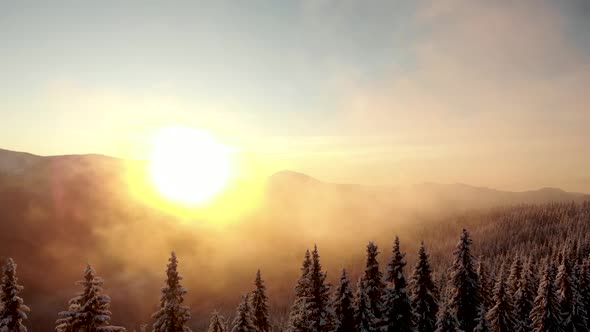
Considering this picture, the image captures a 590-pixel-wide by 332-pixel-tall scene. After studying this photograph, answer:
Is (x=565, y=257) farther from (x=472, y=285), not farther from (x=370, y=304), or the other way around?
(x=370, y=304)

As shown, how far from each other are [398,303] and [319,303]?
6.77 m

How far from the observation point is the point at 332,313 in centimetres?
3180

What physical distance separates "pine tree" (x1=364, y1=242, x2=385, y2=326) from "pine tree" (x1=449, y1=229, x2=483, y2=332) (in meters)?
9.40

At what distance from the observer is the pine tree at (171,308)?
2591 centimetres

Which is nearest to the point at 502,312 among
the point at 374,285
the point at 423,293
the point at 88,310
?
the point at 423,293

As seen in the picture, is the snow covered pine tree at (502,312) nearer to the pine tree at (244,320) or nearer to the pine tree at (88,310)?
the pine tree at (244,320)

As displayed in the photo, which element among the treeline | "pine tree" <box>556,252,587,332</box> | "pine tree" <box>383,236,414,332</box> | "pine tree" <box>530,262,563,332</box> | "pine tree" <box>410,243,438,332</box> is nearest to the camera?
the treeline

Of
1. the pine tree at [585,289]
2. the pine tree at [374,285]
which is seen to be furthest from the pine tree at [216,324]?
the pine tree at [585,289]

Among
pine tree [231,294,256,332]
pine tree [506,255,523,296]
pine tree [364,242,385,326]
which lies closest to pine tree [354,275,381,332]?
pine tree [364,242,385,326]

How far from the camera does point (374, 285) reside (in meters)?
33.5

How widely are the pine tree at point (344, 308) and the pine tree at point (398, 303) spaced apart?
291 cm

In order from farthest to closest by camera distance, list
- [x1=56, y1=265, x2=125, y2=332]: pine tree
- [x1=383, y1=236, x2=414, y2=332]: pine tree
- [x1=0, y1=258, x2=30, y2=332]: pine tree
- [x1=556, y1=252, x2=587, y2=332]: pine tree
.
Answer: [x1=556, y1=252, x2=587, y2=332]: pine tree, [x1=383, y1=236, x2=414, y2=332]: pine tree, [x1=0, y1=258, x2=30, y2=332]: pine tree, [x1=56, y1=265, x2=125, y2=332]: pine tree

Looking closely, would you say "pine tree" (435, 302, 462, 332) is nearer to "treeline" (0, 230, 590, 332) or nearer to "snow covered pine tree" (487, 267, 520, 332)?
"treeline" (0, 230, 590, 332)

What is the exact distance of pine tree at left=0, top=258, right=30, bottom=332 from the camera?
20.3 metres
